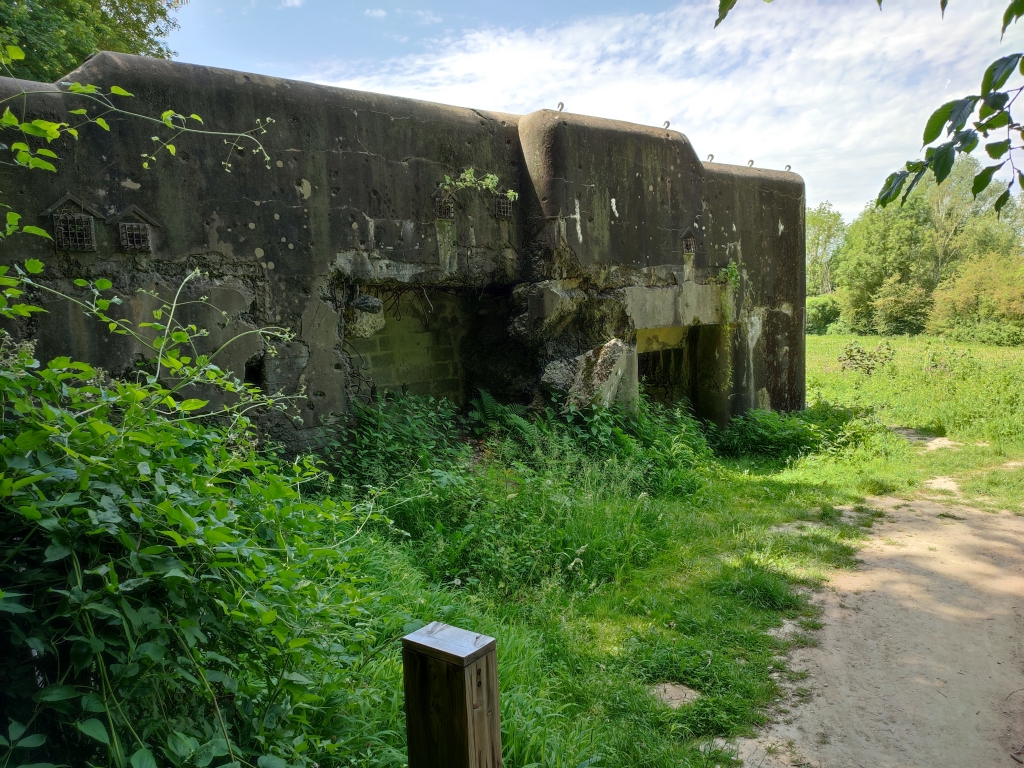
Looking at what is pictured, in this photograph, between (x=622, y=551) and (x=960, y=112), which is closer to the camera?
(x=960, y=112)

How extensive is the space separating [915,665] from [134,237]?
16.7 feet

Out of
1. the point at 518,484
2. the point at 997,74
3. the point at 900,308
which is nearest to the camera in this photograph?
the point at 997,74

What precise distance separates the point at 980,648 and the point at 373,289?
15.6 feet

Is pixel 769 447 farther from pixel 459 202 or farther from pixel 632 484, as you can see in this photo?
pixel 459 202

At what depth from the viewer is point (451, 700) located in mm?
1583

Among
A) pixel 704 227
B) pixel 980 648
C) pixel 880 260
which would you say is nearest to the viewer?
pixel 980 648

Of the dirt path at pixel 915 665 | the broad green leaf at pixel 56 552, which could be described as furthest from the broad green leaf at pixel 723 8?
the dirt path at pixel 915 665

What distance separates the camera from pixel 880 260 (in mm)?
24922

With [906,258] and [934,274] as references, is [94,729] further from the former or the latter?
[934,274]

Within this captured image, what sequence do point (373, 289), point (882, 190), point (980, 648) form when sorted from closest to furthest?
point (882, 190), point (980, 648), point (373, 289)

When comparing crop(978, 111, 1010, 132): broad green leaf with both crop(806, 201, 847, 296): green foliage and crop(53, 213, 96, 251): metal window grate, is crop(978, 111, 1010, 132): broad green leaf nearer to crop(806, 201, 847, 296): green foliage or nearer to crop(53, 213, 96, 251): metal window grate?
crop(53, 213, 96, 251): metal window grate

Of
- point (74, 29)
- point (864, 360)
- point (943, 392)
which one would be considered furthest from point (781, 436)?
point (74, 29)

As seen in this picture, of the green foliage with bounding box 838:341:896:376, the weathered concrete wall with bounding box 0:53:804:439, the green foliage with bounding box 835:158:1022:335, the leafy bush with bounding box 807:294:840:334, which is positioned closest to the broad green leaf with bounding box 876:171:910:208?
the weathered concrete wall with bounding box 0:53:804:439

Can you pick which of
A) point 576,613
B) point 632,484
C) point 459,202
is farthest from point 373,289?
point 576,613
